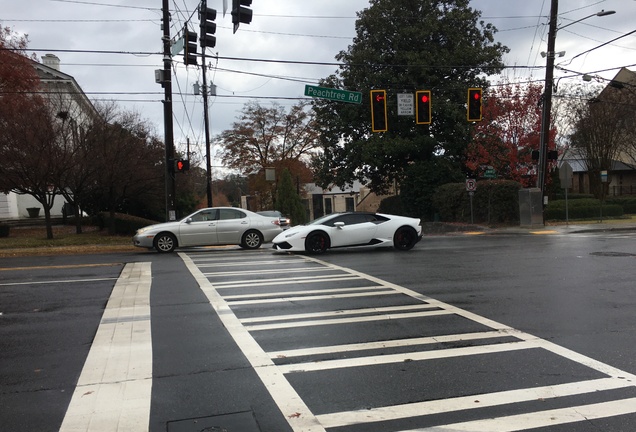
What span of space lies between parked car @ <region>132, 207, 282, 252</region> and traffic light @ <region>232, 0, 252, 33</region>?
6.37 meters

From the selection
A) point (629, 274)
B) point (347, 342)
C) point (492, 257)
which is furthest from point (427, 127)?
point (347, 342)

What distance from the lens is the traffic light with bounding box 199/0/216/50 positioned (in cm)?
1441

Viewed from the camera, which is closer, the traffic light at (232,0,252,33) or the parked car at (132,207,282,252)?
the traffic light at (232,0,252,33)

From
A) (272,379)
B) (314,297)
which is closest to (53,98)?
(314,297)

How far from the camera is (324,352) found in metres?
5.37

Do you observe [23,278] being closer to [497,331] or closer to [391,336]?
[391,336]

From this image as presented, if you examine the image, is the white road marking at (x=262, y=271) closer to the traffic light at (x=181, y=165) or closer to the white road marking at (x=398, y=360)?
the white road marking at (x=398, y=360)

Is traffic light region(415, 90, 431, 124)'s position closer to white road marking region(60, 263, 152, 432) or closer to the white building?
white road marking region(60, 263, 152, 432)

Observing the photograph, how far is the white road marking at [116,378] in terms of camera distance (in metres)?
3.81

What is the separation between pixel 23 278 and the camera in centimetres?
1095

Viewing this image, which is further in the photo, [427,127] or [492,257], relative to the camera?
[427,127]

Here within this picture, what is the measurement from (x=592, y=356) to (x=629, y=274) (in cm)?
574

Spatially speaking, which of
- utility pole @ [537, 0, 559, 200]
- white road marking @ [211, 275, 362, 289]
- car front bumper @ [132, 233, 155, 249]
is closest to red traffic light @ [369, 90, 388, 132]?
car front bumper @ [132, 233, 155, 249]

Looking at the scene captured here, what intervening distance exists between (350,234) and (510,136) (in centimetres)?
2079
